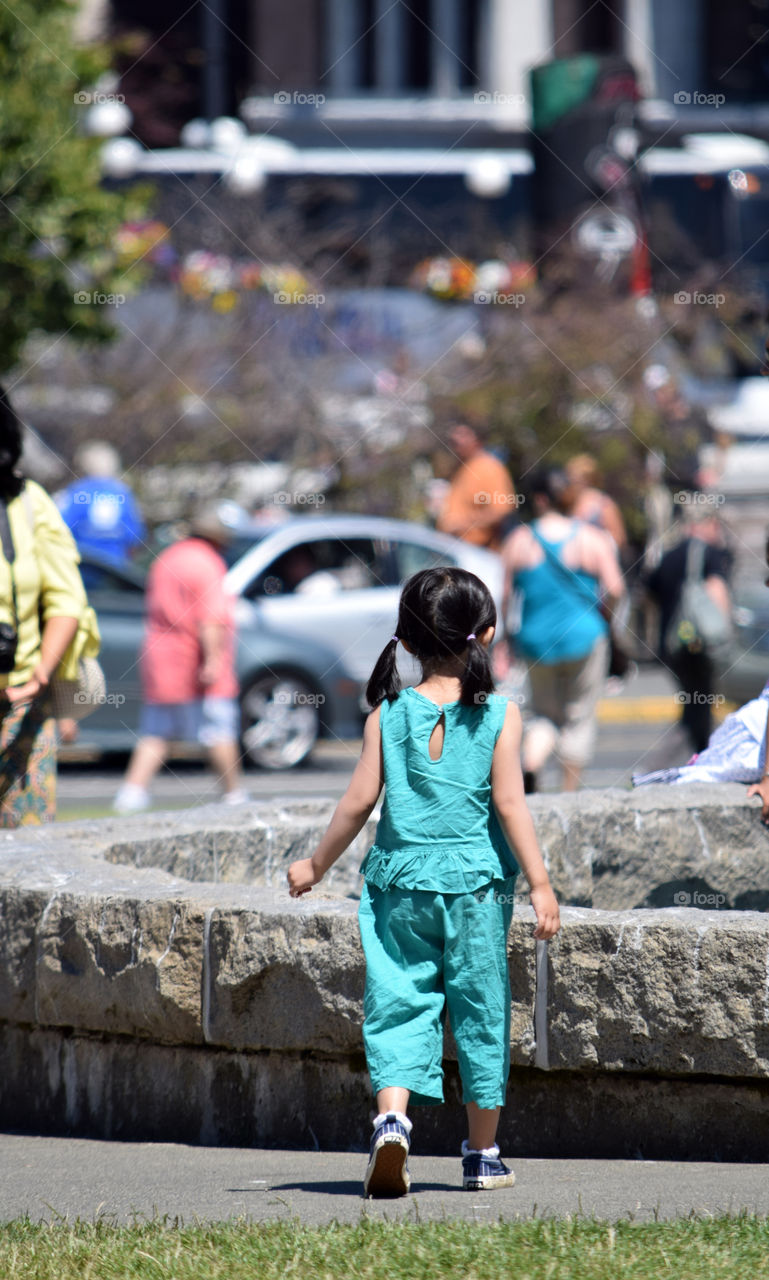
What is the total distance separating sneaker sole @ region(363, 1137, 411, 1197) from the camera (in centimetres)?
345

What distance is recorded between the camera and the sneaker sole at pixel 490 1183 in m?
3.58

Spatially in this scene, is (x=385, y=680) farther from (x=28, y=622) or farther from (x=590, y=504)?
(x=590, y=504)

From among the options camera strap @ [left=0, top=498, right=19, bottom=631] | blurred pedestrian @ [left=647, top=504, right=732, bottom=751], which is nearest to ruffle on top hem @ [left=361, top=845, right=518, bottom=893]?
camera strap @ [left=0, top=498, right=19, bottom=631]

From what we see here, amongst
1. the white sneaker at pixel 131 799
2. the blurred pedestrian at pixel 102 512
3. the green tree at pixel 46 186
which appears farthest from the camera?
the green tree at pixel 46 186

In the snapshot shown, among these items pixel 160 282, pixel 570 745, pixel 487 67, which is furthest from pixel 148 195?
pixel 487 67

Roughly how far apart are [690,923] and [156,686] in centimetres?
604

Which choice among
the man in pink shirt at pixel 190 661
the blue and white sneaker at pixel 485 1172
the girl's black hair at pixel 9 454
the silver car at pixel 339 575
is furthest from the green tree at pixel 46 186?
the blue and white sneaker at pixel 485 1172

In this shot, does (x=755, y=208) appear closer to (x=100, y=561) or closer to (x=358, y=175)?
(x=358, y=175)

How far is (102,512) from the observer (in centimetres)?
1208

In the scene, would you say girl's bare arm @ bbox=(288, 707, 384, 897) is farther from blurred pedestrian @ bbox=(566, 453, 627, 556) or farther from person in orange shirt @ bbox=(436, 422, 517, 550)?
person in orange shirt @ bbox=(436, 422, 517, 550)

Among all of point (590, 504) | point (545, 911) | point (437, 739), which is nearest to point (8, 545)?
point (437, 739)

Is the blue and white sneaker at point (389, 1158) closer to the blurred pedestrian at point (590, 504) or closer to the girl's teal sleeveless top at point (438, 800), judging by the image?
the girl's teal sleeveless top at point (438, 800)

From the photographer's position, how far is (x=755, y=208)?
23359 mm

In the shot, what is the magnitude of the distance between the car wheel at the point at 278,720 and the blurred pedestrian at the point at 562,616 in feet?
10.7
